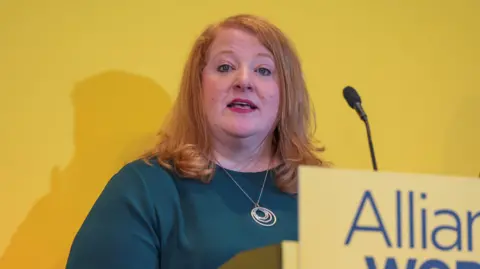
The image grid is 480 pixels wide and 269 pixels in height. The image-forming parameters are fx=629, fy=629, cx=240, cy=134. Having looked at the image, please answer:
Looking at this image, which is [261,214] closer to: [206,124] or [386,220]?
[206,124]

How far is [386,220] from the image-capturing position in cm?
66

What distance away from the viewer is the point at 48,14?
1.43 meters

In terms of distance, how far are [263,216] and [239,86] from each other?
246mm

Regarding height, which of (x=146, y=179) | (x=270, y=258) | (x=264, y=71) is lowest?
(x=270, y=258)

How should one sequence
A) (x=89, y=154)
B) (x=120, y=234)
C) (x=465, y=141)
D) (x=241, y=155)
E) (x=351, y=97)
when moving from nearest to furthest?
(x=120, y=234), (x=351, y=97), (x=241, y=155), (x=89, y=154), (x=465, y=141)

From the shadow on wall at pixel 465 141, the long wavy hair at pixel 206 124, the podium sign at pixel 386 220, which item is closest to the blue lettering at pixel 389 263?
the podium sign at pixel 386 220

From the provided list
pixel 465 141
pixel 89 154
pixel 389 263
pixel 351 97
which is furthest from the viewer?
pixel 465 141

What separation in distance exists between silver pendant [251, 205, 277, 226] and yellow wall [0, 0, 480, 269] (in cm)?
39

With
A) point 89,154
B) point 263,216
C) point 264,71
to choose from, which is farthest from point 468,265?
point 89,154

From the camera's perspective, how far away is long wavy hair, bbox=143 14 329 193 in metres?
1.21

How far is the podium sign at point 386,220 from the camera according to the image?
65cm

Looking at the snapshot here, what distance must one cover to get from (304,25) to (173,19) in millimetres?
326

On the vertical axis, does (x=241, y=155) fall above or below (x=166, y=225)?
above

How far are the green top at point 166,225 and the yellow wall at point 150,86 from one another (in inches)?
11.5
